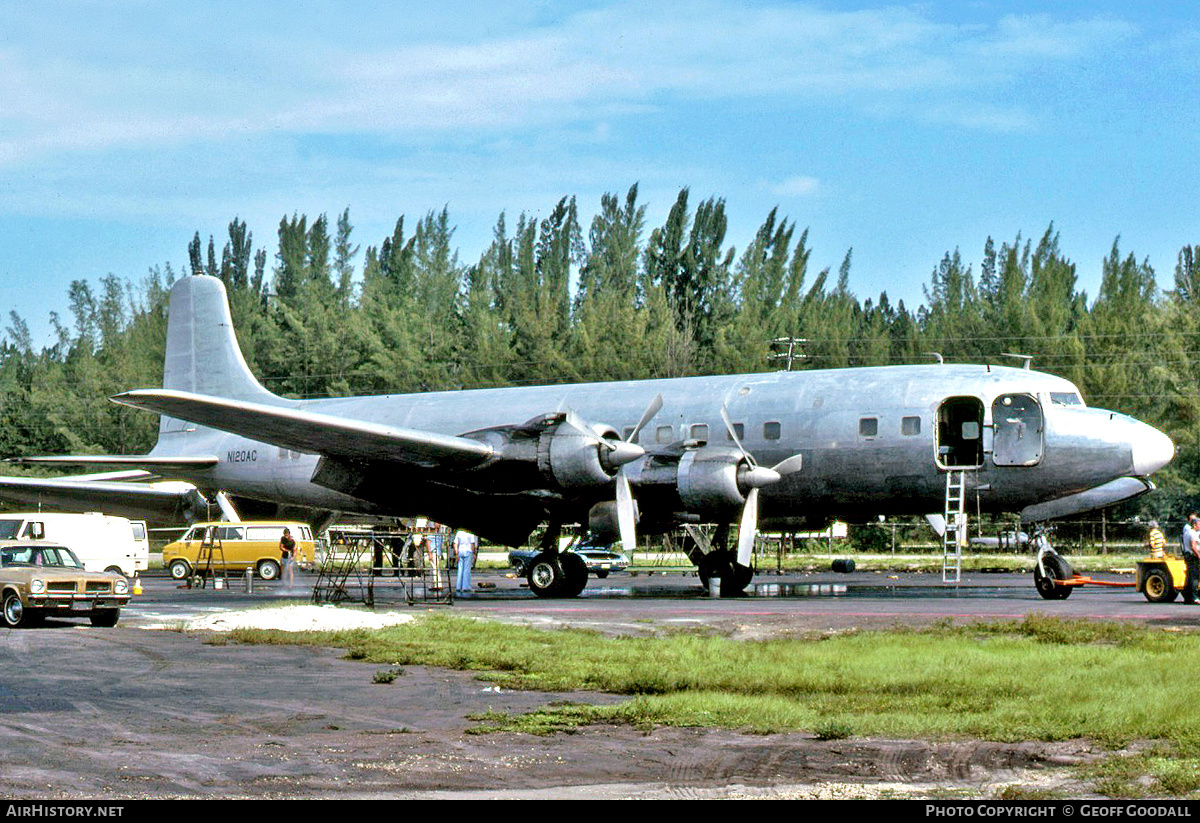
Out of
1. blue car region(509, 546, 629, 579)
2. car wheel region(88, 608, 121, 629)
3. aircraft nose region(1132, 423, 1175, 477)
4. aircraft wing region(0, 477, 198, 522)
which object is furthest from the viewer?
blue car region(509, 546, 629, 579)

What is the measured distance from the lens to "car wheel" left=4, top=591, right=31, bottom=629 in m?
22.2

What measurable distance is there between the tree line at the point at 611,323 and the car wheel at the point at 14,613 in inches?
2122

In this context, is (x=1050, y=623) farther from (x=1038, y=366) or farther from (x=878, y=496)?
(x=1038, y=366)

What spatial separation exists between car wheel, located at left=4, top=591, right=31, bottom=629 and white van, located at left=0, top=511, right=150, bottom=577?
1324cm

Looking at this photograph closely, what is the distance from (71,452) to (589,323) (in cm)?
3322

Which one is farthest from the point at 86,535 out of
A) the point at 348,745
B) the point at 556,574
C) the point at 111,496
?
the point at 348,745

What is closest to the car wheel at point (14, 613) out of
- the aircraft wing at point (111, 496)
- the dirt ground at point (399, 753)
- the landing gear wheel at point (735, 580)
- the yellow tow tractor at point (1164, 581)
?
the dirt ground at point (399, 753)

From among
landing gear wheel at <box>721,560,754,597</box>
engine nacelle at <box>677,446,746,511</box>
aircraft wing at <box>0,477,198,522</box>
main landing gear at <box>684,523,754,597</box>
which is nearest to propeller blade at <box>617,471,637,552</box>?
engine nacelle at <box>677,446,746,511</box>

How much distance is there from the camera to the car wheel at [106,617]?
73.5 ft

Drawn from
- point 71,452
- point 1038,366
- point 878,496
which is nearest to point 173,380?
point 878,496

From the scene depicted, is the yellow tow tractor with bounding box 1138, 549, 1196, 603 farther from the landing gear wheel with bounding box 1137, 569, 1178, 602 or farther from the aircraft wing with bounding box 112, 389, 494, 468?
the aircraft wing with bounding box 112, 389, 494, 468

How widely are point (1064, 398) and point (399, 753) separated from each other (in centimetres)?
2066

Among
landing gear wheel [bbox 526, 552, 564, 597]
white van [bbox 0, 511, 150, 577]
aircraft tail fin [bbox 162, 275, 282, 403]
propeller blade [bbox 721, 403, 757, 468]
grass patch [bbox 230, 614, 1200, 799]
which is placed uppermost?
aircraft tail fin [bbox 162, 275, 282, 403]
